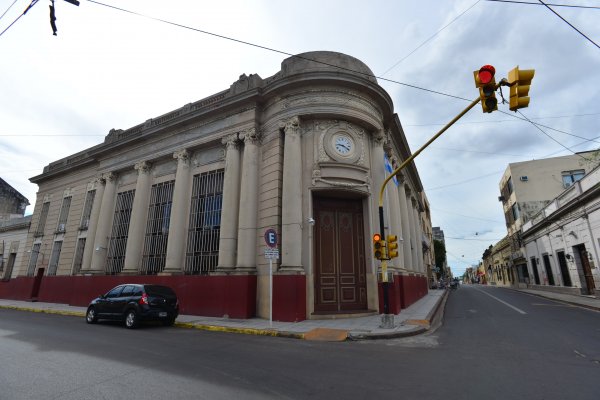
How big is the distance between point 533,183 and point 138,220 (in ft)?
129

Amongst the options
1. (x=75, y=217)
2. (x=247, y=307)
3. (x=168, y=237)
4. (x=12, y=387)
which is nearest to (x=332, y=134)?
(x=247, y=307)

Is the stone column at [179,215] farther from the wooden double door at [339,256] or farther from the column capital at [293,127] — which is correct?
the wooden double door at [339,256]

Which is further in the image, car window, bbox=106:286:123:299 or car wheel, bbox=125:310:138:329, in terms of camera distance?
car window, bbox=106:286:123:299

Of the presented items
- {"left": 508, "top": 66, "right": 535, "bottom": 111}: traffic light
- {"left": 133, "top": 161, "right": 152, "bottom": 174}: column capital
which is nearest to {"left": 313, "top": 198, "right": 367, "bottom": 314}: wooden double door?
{"left": 508, "top": 66, "right": 535, "bottom": 111}: traffic light

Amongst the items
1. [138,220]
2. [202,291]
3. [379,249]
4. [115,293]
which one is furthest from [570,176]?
[115,293]

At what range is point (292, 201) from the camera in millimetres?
12609

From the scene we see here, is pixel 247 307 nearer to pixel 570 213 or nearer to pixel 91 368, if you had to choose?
pixel 91 368

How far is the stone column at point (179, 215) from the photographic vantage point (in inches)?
591

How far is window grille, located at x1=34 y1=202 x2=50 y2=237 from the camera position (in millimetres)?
24384

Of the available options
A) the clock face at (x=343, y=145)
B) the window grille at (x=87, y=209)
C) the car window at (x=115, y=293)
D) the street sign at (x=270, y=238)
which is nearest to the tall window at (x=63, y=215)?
the window grille at (x=87, y=209)

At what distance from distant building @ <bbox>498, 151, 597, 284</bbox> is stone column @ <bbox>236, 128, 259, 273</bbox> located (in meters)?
30.4

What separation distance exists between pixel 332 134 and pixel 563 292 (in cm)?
2532

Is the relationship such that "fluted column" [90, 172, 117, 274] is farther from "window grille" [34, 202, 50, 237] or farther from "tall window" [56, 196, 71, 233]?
"window grille" [34, 202, 50, 237]

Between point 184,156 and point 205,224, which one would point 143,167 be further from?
point 205,224
